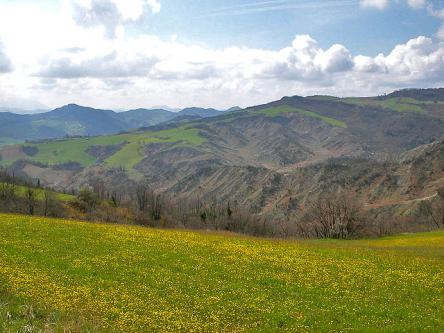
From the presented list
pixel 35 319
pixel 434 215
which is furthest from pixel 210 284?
→ pixel 434 215

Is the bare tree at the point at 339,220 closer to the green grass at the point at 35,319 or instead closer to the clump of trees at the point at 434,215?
the clump of trees at the point at 434,215

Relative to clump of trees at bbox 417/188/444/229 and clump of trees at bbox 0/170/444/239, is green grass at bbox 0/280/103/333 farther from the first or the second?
clump of trees at bbox 417/188/444/229

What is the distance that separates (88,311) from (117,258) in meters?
13.4

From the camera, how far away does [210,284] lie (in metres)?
33.8

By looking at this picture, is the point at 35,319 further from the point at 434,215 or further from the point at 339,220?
the point at 434,215

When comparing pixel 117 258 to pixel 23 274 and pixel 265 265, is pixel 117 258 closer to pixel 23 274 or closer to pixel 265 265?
pixel 23 274

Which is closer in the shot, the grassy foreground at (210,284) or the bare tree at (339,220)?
the grassy foreground at (210,284)

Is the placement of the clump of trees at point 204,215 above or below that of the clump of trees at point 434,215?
above

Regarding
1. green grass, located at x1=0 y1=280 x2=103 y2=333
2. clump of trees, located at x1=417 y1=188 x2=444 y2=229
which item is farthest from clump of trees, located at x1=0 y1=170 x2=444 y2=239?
green grass, located at x1=0 y1=280 x2=103 y2=333

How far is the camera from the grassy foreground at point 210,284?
86.7ft

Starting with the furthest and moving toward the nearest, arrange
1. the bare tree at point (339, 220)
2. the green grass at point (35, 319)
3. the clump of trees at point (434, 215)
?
the clump of trees at point (434, 215) < the bare tree at point (339, 220) < the green grass at point (35, 319)

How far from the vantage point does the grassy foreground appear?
26.4 metres

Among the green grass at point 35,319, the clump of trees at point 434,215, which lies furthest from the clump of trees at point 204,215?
the green grass at point 35,319

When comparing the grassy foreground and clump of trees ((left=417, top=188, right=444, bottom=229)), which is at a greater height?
the grassy foreground
